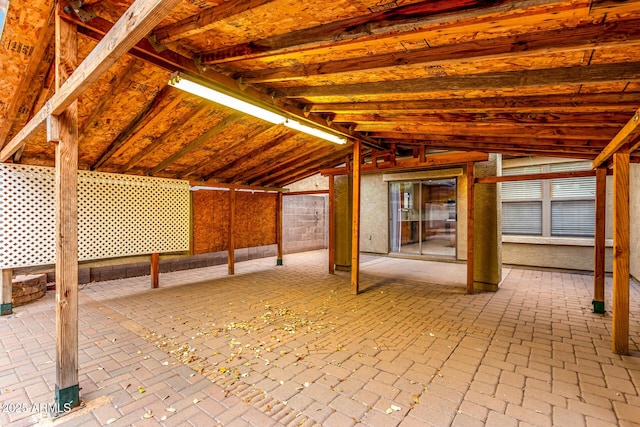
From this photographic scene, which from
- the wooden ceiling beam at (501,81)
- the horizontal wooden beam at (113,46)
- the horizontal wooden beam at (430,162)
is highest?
the wooden ceiling beam at (501,81)

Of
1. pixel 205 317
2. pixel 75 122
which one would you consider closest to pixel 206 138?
pixel 75 122

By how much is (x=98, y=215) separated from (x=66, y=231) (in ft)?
10.1

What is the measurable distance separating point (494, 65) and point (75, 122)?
10.3 feet

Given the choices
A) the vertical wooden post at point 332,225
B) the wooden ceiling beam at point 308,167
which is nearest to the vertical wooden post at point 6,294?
the wooden ceiling beam at point 308,167

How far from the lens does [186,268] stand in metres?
6.89

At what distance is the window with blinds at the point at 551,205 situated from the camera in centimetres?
644

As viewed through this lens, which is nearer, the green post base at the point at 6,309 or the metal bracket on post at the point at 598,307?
the green post base at the point at 6,309

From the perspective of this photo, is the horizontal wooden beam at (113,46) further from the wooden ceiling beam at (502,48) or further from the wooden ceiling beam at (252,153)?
the wooden ceiling beam at (252,153)

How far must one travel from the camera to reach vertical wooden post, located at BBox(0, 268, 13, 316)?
375 cm

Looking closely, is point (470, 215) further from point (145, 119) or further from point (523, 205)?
point (145, 119)

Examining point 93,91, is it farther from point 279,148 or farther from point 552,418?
point 552,418

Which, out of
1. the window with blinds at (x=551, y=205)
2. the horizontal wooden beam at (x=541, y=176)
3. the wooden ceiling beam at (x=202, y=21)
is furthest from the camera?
the window with blinds at (x=551, y=205)

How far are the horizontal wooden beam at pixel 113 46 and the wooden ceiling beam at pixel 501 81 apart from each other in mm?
2012

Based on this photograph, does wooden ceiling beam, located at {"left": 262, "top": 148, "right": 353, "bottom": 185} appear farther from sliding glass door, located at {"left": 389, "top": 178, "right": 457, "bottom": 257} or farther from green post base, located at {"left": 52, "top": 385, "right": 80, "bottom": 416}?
green post base, located at {"left": 52, "top": 385, "right": 80, "bottom": 416}
